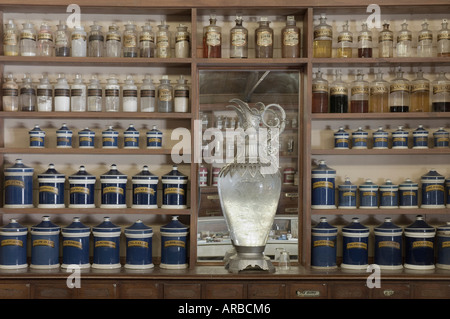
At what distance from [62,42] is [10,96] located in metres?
0.43

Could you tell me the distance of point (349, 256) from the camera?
323cm

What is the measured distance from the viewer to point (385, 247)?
128 inches

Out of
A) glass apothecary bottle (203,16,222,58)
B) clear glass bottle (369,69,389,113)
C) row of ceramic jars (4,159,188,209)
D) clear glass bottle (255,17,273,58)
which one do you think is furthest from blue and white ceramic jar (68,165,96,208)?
clear glass bottle (369,69,389,113)

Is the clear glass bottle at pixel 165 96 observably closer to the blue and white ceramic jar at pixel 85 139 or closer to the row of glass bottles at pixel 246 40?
the row of glass bottles at pixel 246 40

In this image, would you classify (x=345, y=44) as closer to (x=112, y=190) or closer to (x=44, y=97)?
(x=112, y=190)

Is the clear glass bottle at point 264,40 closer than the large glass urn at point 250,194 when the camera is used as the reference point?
No

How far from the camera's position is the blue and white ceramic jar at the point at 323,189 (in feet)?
10.8

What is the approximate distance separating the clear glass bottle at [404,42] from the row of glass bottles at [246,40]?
61 centimetres

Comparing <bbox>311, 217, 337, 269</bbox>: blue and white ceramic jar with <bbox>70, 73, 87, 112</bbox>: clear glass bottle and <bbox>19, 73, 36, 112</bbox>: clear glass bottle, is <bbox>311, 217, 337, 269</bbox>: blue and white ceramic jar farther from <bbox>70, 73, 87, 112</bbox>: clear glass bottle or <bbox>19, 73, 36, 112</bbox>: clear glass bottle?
<bbox>19, 73, 36, 112</bbox>: clear glass bottle

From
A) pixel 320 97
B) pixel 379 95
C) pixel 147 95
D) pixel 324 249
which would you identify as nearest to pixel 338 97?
pixel 320 97

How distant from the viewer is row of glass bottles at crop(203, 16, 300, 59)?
3320 mm

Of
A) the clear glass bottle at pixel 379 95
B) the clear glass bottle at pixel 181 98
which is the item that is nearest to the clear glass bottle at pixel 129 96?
the clear glass bottle at pixel 181 98

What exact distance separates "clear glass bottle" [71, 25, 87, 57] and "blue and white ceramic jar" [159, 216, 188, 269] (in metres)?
1.12

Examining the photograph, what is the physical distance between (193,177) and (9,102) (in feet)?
3.77
